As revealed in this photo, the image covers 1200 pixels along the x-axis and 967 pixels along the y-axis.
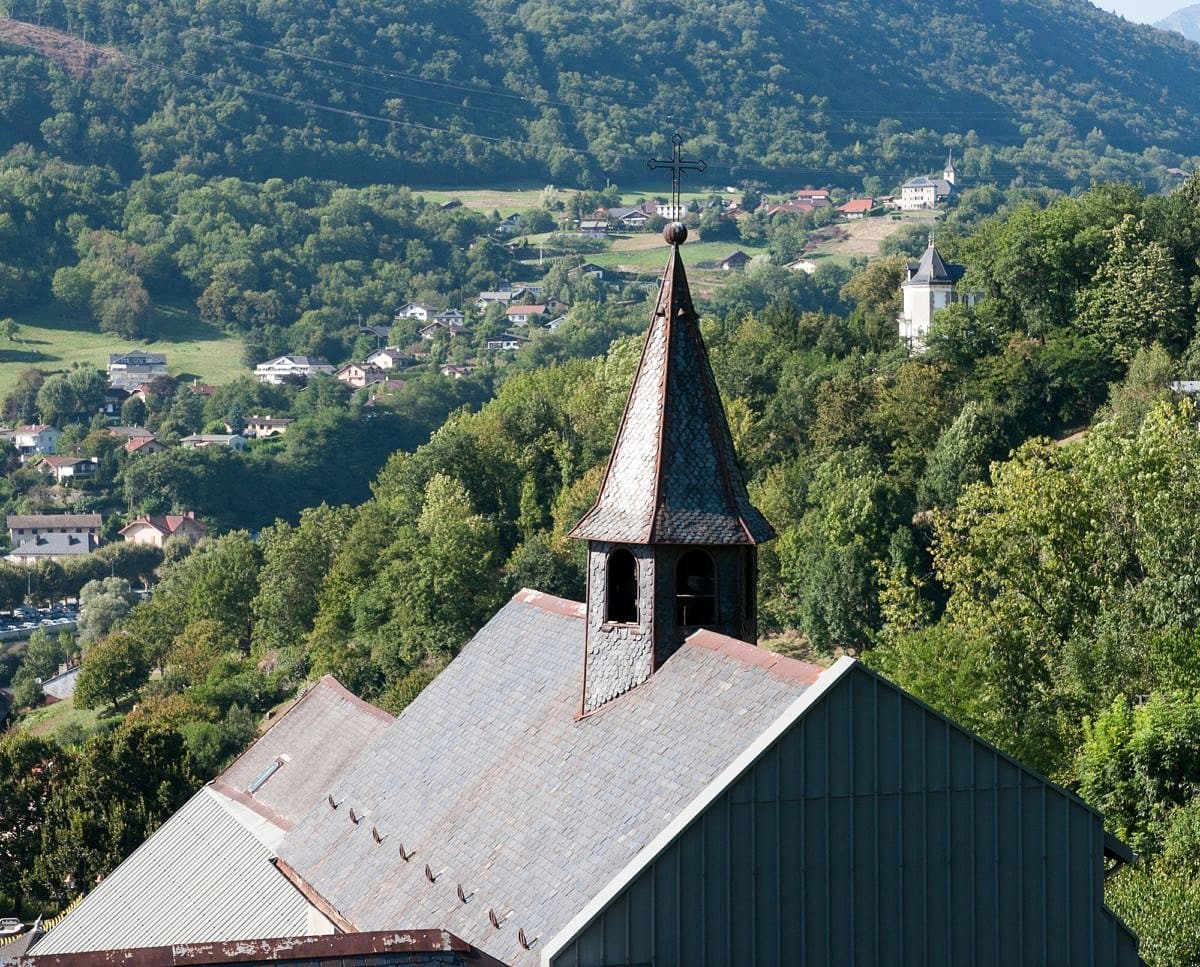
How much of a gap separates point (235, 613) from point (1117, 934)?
78393 mm

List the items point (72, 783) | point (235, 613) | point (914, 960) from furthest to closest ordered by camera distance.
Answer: point (235, 613) < point (72, 783) < point (914, 960)

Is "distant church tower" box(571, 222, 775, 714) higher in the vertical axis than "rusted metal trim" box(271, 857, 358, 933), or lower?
higher

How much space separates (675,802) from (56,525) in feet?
560

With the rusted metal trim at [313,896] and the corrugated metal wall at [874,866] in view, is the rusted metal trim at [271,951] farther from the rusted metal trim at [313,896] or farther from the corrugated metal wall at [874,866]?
the rusted metal trim at [313,896]

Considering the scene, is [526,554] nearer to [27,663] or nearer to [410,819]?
[410,819]

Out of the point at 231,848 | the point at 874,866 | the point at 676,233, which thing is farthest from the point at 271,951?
the point at 231,848

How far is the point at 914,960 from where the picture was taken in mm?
17266

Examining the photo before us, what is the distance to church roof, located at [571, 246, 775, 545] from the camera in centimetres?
2178

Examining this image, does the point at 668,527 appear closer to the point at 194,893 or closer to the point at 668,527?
the point at 668,527

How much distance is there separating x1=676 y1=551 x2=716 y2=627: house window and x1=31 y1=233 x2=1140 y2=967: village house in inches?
1.0

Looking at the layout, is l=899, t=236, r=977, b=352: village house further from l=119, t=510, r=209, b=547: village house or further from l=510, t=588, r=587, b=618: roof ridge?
l=119, t=510, r=209, b=547: village house

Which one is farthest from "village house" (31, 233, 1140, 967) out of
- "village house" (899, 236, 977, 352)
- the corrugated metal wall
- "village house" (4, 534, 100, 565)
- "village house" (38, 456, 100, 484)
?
"village house" (38, 456, 100, 484)

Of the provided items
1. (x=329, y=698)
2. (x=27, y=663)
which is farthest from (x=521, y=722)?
(x=27, y=663)

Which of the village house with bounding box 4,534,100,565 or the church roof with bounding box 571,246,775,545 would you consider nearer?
the church roof with bounding box 571,246,775,545
